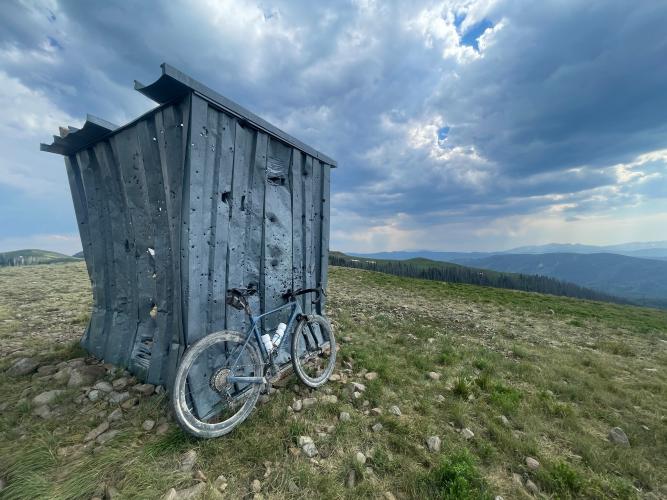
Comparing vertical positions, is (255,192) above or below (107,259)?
above

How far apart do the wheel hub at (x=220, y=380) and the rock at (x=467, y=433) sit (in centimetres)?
403

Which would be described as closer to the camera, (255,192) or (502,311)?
(255,192)

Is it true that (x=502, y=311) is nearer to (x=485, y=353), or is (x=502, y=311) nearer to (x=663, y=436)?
(x=485, y=353)

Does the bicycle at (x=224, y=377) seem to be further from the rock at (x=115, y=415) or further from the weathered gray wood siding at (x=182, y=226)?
the rock at (x=115, y=415)

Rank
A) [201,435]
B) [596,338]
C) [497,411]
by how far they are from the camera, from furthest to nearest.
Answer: [596,338] → [497,411] → [201,435]

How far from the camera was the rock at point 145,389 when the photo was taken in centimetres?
480

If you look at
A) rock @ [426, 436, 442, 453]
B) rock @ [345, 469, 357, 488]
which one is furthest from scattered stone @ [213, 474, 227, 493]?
rock @ [426, 436, 442, 453]

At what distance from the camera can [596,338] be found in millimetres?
11539

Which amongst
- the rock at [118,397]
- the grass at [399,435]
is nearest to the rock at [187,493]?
the grass at [399,435]

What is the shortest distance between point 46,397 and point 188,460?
3.14 metres

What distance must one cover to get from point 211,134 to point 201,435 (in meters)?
4.71

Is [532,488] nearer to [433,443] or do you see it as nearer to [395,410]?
[433,443]

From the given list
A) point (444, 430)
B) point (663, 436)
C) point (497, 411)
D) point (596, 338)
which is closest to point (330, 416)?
point (444, 430)

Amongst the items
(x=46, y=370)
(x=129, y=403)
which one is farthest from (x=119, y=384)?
(x=46, y=370)
